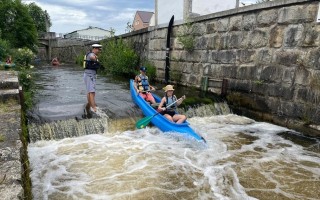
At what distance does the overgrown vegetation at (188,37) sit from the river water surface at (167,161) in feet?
13.7

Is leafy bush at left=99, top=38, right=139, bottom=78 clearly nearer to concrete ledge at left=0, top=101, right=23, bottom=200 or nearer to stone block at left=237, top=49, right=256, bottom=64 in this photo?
stone block at left=237, top=49, right=256, bottom=64

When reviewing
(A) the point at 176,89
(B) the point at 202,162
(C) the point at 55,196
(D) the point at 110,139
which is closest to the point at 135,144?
(D) the point at 110,139

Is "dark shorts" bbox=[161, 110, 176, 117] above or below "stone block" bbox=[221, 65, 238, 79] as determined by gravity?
below

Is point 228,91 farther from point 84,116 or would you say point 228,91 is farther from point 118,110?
point 84,116

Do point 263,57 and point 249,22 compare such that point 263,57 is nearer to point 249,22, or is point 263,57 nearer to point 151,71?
point 249,22

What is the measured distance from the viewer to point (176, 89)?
1109 cm

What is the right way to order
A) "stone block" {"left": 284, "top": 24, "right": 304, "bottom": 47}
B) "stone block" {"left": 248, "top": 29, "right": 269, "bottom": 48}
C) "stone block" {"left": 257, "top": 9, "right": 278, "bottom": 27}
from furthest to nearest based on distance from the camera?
"stone block" {"left": 248, "top": 29, "right": 269, "bottom": 48} < "stone block" {"left": 257, "top": 9, "right": 278, "bottom": 27} < "stone block" {"left": 284, "top": 24, "right": 304, "bottom": 47}

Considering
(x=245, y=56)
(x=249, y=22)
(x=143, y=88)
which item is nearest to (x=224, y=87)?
(x=245, y=56)

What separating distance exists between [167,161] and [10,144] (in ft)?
8.91

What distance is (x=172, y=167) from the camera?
4887 mm

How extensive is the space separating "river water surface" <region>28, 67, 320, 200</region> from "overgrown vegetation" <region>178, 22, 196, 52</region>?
4.19m

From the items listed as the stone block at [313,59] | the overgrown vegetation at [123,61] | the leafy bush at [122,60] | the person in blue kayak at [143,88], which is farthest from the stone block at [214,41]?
the leafy bush at [122,60]

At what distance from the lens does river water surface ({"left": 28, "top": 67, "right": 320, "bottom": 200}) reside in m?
4.08

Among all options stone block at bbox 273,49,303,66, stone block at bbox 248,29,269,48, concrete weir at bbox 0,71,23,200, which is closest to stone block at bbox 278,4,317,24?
stone block at bbox 248,29,269,48
